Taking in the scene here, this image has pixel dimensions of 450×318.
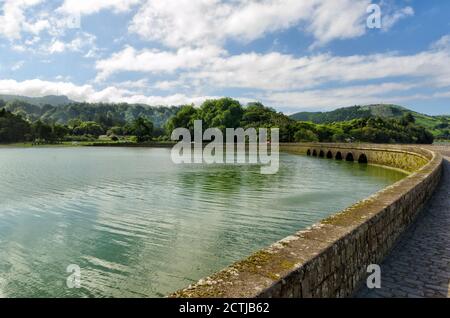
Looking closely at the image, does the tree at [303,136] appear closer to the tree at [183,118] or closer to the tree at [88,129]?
the tree at [183,118]

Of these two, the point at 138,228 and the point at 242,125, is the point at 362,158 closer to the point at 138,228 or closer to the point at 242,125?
the point at 138,228

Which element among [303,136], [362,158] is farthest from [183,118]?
[362,158]

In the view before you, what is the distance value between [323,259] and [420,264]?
3.18m

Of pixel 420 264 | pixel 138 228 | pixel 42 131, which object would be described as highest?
pixel 42 131

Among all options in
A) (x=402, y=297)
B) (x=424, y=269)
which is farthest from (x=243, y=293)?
(x=424, y=269)

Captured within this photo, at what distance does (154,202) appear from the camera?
20422mm

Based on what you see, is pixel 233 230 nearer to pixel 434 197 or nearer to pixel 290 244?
pixel 434 197

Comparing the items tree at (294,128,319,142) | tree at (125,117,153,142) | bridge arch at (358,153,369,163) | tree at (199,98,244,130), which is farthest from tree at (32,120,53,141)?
bridge arch at (358,153,369,163)

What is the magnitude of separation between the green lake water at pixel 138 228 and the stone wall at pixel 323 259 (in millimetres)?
4715

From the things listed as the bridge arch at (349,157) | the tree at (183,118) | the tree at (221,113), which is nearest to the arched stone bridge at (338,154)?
the bridge arch at (349,157)

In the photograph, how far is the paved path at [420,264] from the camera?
553 centimetres

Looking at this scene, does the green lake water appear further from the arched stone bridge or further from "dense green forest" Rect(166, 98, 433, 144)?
"dense green forest" Rect(166, 98, 433, 144)

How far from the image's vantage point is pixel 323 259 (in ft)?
15.2

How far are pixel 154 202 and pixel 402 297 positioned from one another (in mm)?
16556
